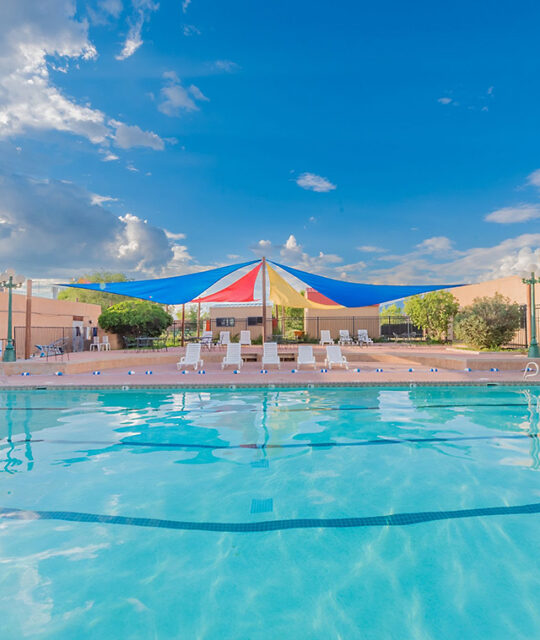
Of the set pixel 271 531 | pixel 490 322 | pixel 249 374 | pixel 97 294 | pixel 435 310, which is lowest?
pixel 271 531

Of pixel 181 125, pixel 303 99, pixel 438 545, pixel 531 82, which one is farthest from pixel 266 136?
pixel 438 545

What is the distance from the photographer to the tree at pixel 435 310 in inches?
737

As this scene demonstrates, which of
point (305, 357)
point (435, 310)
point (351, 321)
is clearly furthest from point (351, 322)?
point (305, 357)

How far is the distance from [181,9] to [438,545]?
1429cm

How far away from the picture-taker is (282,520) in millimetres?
2969

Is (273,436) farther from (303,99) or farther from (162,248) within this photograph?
(162,248)

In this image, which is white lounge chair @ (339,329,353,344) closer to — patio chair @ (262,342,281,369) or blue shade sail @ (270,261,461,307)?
blue shade sail @ (270,261,461,307)

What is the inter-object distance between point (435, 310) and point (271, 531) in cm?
1798

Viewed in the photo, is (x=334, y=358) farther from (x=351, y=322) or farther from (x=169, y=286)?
(x=351, y=322)

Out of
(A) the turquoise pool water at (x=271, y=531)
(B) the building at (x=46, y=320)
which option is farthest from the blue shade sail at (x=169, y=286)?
(B) the building at (x=46, y=320)

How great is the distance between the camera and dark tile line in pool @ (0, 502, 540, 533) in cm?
289

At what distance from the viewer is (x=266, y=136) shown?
15.1 metres

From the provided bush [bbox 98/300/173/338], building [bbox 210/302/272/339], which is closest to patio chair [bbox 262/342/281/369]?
bush [bbox 98/300/173/338]

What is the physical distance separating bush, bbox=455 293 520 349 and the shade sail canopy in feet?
24.4
